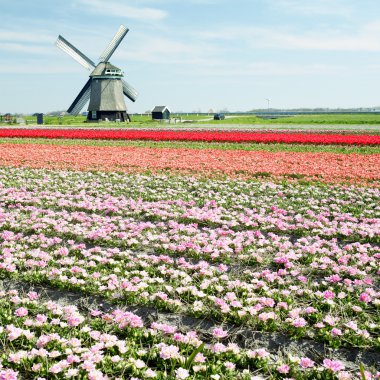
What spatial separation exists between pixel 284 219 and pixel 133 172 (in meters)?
8.12

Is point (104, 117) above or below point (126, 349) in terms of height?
above

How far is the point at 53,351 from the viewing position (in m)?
3.88

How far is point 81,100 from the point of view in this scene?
6938cm

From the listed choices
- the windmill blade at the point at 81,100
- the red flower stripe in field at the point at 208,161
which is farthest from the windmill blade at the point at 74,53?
the red flower stripe in field at the point at 208,161

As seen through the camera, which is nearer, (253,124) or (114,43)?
(253,124)

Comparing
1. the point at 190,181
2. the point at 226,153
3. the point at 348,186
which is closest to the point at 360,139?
the point at 226,153

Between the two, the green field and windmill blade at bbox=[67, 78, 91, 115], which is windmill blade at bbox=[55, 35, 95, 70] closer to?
windmill blade at bbox=[67, 78, 91, 115]

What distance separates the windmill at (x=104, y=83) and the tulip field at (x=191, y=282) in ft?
174

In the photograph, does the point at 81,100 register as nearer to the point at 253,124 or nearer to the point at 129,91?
the point at 129,91

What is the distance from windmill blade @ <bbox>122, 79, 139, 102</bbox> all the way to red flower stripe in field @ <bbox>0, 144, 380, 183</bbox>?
155 ft

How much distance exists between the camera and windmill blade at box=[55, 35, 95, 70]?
63281 mm

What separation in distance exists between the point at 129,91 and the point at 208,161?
53.8 m

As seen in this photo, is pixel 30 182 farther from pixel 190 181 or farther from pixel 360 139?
pixel 360 139

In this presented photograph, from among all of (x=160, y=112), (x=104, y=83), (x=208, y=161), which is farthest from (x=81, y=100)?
(x=208, y=161)
